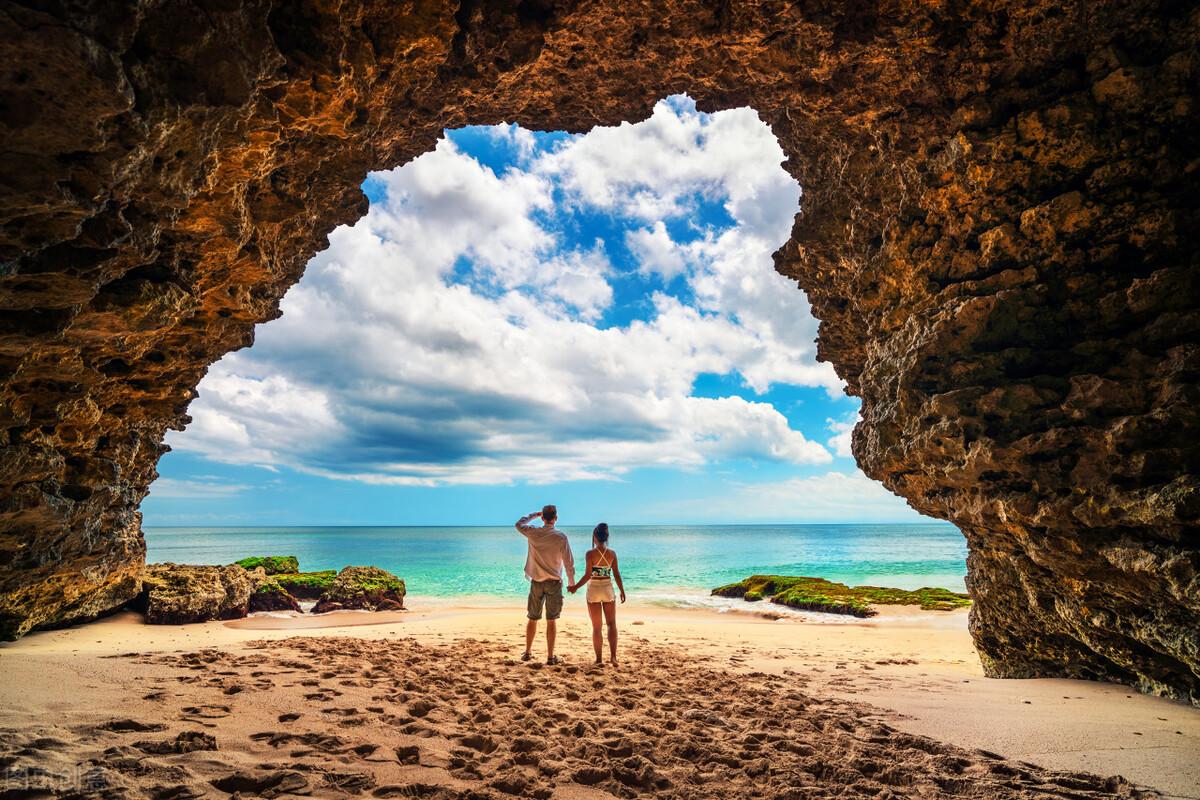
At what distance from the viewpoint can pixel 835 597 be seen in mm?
19688

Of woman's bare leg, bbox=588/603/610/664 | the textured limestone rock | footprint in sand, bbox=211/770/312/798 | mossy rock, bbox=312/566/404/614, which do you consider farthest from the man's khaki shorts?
mossy rock, bbox=312/566/404/614

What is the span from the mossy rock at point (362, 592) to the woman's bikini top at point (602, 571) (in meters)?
10.5

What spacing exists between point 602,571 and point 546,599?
0.98 meters

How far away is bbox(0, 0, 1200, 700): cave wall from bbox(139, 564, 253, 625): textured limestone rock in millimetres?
3226

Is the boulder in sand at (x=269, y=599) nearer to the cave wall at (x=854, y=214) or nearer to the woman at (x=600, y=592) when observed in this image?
the cave wall at (x=854, y=214)

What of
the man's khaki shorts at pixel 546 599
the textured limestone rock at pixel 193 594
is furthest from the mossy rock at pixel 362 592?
the man's khaki shorts at pixel 546 599

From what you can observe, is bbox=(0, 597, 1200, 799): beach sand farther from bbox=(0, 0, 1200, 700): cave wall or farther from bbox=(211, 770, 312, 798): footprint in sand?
bbox=(0, 0, 1200, 700): cave wall

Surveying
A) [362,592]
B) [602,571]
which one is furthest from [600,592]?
[362,592]

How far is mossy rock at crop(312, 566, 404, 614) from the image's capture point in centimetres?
1588

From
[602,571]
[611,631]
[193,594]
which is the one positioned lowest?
[193,594]

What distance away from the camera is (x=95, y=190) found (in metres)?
3.50

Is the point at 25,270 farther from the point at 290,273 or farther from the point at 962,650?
the point at 962,650

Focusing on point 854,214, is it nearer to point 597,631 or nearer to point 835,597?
point 597,631

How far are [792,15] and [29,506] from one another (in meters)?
10.4
